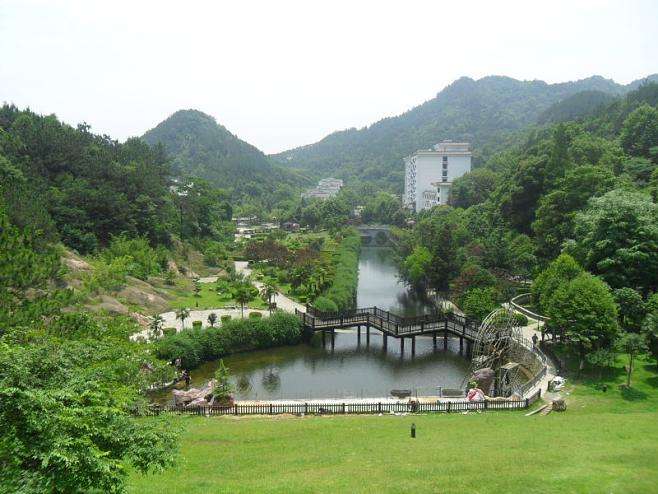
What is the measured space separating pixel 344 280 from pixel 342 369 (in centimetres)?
2130

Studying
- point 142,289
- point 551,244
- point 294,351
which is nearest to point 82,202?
point 142,289

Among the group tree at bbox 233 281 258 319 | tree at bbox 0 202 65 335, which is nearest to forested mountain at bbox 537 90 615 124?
tree at bbox 233 281 258 319

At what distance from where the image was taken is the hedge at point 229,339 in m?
35.5

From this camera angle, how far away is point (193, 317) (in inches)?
1794

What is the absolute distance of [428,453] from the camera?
1836 cm

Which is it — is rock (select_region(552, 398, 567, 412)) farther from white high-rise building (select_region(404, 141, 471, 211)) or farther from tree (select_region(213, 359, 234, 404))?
white high-rise building (select_region(404, 141, 471, 211))

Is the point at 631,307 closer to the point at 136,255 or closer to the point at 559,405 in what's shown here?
the point at 559,405

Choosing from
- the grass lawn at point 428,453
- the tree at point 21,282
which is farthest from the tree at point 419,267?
the tree at point 21,282

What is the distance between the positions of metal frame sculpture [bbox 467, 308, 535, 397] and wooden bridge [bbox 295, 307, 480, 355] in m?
4.27

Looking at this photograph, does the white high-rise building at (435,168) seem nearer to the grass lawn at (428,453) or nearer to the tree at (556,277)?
the tree at (556,277)

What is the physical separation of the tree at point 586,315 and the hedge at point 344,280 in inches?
882

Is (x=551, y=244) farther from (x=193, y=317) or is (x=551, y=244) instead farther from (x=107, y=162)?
(x=107, y=162)

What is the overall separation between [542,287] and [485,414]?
1588cm

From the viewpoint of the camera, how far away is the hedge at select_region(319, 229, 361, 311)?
51.4m
